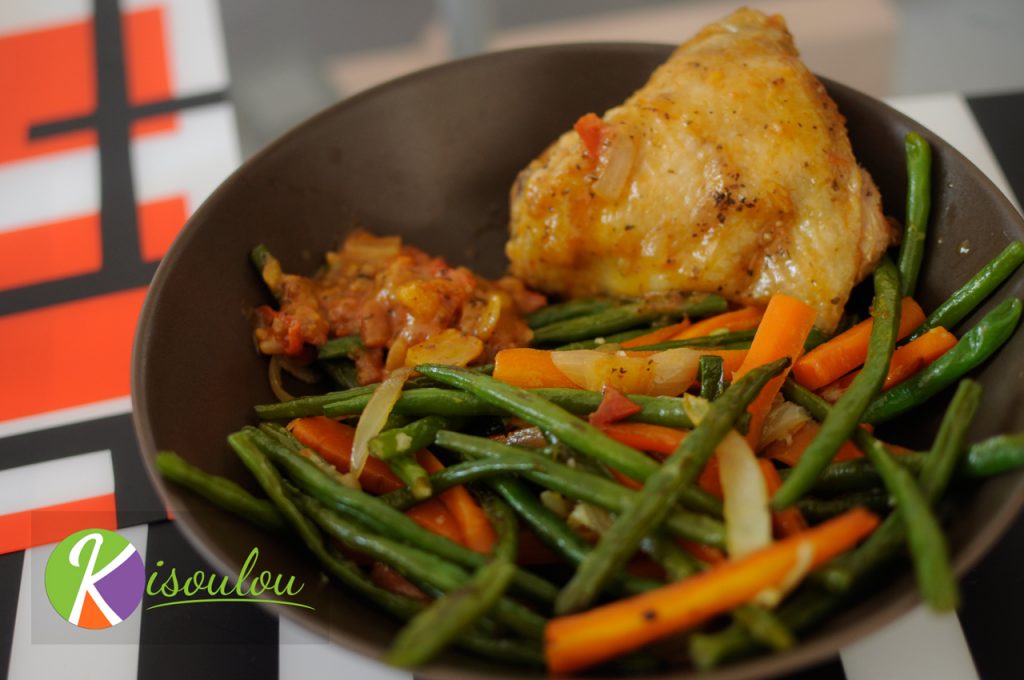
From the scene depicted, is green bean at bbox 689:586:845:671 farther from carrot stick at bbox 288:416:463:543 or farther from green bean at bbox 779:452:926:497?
carrot stick at bbox 288:416:463:543

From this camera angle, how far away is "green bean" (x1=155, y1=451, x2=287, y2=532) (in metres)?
2.26

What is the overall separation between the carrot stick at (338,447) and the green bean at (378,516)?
11cm

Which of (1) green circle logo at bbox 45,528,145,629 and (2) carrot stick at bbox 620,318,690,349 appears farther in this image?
(2) carrot stick at bbox 620,318,690,349

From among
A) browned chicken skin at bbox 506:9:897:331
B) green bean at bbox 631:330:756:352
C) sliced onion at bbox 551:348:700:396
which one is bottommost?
sliced onion at bbox 551:348:700:396

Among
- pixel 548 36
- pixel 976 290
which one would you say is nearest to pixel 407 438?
pixel 976 290

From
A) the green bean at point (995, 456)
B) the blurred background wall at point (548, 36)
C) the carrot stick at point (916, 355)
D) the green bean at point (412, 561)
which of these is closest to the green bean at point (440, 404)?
the green bean at point (412, 561)

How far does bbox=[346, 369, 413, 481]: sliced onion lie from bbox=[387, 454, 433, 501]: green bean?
0.08 m

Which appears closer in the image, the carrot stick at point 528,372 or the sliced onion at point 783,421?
the sliced onion at point 783,421

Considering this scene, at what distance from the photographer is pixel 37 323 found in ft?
11.9

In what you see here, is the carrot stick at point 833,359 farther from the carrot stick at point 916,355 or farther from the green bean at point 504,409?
the green bean at point 504,409

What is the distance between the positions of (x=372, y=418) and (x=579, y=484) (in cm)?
66

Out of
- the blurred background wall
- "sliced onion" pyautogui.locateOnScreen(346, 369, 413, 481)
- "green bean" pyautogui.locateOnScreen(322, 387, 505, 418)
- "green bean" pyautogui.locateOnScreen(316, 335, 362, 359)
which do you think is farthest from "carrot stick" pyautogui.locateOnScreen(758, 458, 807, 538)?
the blurred background wall

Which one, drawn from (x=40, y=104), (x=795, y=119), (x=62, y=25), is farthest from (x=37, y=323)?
(x=795, y=119)

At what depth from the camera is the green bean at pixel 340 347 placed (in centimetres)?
302
